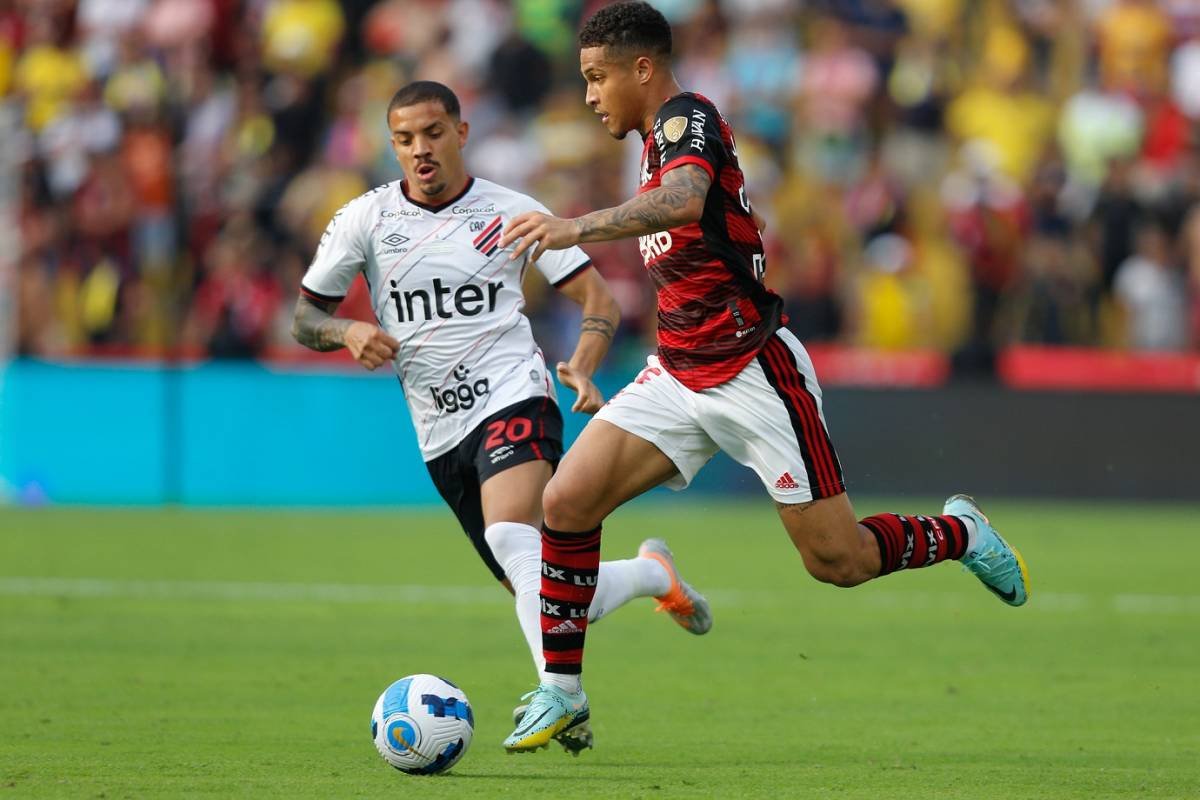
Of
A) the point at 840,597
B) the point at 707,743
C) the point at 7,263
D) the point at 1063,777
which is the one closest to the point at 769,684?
the point at 707,743

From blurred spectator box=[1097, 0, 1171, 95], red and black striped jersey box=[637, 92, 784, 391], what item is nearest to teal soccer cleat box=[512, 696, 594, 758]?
red and black striped jersey box=[637, 92, 784, 391]

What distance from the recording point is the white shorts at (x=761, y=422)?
23.0ft

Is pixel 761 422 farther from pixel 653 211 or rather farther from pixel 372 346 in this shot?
pixel 372 346

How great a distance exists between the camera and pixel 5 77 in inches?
848

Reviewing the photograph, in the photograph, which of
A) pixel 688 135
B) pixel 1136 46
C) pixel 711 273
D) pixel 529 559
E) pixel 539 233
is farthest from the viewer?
pixel 1136 46

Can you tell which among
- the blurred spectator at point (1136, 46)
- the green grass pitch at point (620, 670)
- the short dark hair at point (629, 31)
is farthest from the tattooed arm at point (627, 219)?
the blurred spectator at point (1136, 46)

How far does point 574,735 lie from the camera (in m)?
6.98

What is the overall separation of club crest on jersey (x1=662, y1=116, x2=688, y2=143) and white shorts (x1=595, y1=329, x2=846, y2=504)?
3.00 ft

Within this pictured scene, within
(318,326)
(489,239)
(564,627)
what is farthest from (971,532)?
(318,326)

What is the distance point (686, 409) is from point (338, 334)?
4.93 ft

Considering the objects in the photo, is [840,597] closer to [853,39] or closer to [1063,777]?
[1063,777]

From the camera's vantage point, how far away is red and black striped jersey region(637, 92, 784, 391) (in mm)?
6738

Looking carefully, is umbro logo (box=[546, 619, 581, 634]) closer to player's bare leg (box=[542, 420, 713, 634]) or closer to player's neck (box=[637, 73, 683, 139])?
player's bare leg (box=[542, 420, 713, 634])

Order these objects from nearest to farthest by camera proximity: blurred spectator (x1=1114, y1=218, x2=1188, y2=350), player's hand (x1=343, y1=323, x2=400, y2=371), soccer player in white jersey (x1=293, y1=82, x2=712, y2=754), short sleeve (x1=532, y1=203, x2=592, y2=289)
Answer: player's hand (x1=343, y1=323, x2=400, y2=371) → soccer player in white jersey (x1=293, y1=82, x2=712, y2=754) → short sleeve (x1=532, y1=203, x2=592, y2=289) → blurred spectator (x1=1114, y1=218, x2=1188, y2=350)
